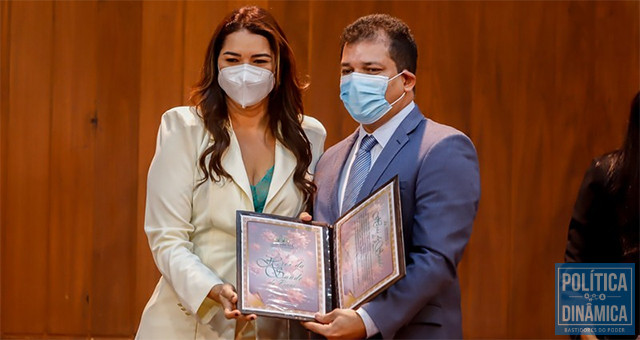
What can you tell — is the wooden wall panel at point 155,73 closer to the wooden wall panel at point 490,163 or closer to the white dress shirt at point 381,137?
the wooden wall panel at point 490,163

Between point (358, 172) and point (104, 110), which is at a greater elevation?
point (104, 110)

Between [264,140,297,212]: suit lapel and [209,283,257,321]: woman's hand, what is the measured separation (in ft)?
0.90

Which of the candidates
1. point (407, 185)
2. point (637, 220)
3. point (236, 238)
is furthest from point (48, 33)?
point (637, 220)

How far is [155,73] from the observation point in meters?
4.00

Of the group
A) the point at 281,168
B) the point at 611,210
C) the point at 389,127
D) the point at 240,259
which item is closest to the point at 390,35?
the point at 389,127

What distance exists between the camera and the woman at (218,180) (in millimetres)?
2561

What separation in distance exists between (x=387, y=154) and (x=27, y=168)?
7.19ft

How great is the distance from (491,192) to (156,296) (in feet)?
6.67

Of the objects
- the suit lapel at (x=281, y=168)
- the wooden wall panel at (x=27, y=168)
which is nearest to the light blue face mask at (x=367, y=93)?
the suit lapel at (x=281, y=168)

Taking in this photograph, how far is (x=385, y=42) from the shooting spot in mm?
2549

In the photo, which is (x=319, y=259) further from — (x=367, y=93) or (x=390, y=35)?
(x=390, y=35)

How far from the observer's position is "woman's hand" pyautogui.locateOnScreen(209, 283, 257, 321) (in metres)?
2.36

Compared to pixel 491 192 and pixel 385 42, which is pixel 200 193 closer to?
pixel 385 42

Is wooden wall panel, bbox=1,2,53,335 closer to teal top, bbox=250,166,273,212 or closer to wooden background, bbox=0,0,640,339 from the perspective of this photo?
wooden background, bbox=0,0,640,339
